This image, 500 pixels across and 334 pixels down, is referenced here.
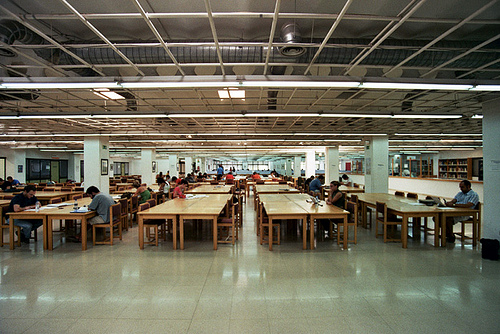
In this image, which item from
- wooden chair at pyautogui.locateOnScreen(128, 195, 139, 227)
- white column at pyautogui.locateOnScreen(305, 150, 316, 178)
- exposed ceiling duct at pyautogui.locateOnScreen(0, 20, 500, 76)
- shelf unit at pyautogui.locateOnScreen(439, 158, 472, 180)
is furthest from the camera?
white column at pyautogui.locateOnScreen(305, 150, 316, 178)

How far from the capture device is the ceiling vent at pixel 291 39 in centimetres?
350

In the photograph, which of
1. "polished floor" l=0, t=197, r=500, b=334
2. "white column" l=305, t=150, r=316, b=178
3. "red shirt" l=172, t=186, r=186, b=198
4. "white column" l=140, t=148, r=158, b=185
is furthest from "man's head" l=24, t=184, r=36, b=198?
"white column" l=305, t=150, r=316, b=178

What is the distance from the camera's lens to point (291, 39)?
3.50 metres

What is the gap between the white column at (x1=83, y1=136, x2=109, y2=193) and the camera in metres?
10.5

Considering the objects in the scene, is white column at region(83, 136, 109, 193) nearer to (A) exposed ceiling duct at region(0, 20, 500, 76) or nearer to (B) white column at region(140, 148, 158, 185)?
(B) white column at region(140, 148, 158, 185)

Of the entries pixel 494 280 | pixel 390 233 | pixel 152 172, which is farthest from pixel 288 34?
pixel 152 172

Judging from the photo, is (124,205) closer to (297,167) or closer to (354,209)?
(354,209)

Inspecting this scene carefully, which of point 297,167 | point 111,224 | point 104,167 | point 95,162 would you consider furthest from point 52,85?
point 297,167

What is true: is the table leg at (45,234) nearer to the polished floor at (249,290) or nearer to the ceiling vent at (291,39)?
the polished floor at (249,290)

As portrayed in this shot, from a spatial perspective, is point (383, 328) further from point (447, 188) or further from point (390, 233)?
point (447, 188)

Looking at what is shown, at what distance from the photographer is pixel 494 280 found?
11.6ft

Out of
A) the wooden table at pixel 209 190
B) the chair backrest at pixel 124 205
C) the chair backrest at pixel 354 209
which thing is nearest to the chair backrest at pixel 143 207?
the chair backrest at pixel 124 205

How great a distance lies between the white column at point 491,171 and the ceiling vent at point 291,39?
14.3ft

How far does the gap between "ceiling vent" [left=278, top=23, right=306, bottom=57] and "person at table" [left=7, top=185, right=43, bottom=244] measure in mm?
5526
